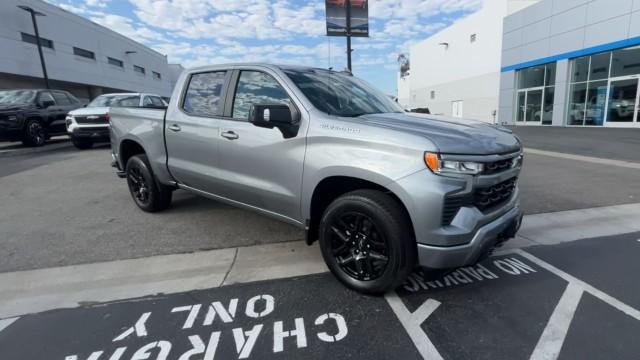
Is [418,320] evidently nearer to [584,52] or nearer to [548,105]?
[584,52]

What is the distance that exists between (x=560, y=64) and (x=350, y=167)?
78.9 ft

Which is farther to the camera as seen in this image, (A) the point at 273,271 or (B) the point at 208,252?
(B) the point at 208,252

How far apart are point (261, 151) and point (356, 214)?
1.11m

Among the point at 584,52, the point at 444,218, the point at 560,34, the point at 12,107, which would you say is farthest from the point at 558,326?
the point at 560,34

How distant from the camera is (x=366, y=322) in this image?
8.42 ft

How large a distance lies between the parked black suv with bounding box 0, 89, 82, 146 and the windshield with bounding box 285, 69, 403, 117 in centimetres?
1214

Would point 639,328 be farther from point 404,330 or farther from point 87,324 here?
A: point 87,324

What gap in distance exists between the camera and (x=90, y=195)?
6.25 metres

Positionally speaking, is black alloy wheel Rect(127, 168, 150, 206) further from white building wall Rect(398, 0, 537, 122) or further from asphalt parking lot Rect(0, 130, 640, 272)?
white building wall Rect(398, 0, 537, 122)

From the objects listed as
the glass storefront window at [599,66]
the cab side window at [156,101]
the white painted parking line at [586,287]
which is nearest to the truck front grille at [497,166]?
the white painted parking line at [586,287]

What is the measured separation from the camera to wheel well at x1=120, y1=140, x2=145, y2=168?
511 centimetres

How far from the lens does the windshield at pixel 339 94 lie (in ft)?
10.5

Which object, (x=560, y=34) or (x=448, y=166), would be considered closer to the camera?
(x=448, y=166)

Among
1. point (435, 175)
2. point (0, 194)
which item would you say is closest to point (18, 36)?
point (0, 194)
